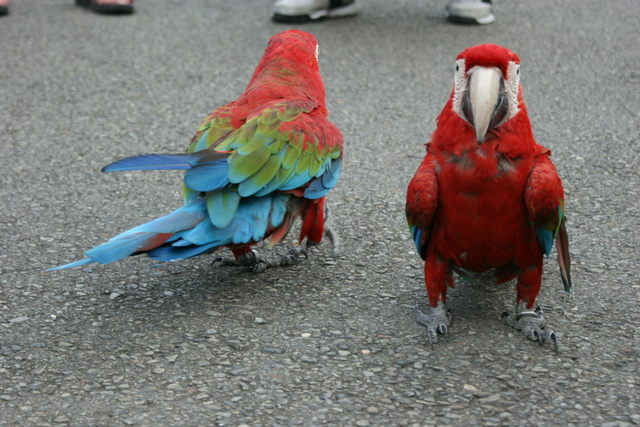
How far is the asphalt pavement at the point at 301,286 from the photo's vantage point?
2.20 metres

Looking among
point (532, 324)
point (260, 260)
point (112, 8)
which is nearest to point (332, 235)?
point (260, 260)

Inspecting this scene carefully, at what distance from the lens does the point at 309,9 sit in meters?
6.43

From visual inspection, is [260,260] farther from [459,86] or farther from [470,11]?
[470,11]

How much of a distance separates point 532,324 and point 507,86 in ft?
2.69

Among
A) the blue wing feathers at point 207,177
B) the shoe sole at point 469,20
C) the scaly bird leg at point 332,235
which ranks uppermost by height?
the blue wing feathers at point 207,177

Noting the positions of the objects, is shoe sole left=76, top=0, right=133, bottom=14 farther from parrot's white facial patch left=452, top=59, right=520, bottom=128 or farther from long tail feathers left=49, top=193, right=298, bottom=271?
parrot's white facial patch left=452, top=59, right=520, bottom=128

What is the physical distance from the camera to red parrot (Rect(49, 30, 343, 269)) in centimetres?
250

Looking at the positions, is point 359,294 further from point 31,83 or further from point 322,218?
point 31,83

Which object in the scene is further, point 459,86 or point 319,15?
point 319,15

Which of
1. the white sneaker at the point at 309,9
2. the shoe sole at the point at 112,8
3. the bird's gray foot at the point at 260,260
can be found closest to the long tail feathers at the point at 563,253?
the bird's gray foot at the point at 260,260

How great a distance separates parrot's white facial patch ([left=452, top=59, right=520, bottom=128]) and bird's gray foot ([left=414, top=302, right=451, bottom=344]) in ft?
2.25

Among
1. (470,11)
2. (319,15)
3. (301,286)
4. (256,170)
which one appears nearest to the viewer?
(256,170)

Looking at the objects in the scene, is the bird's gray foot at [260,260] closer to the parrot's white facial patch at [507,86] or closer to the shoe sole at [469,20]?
the parrot's white facial patch at [507,86]

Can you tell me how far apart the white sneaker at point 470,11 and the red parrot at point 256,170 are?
3533mm
